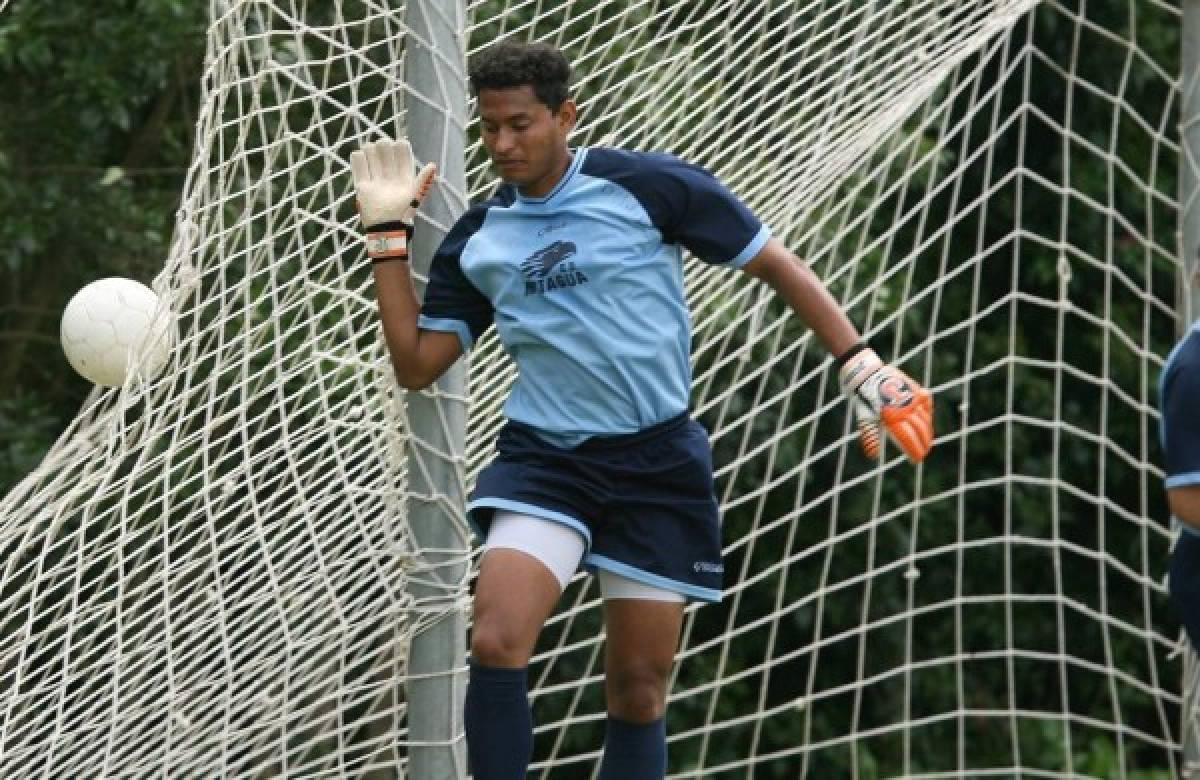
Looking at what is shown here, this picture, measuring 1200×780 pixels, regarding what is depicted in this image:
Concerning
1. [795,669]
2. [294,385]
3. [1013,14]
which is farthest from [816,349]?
[294,385]

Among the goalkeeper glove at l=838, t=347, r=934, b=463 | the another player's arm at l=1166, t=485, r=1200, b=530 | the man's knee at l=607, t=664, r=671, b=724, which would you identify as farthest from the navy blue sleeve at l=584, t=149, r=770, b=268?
the another player's arm at l=1166, t=485, r=1200, b=530

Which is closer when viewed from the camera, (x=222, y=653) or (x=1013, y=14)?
(x=222, y=653)

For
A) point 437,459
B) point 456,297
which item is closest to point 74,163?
point 437,459

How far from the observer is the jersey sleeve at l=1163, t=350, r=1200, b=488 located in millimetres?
3121

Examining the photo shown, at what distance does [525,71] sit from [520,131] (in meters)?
0.09

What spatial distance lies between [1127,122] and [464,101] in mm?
4112

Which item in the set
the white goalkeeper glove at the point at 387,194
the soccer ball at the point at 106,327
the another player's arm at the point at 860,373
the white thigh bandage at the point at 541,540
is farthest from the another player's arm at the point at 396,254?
the soccer ball at the point at 106,327

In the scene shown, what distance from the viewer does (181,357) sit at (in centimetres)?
404

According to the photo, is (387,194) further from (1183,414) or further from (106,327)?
(1183,414)

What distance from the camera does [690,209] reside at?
11.6 ft

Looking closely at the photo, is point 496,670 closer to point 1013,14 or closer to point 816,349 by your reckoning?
point 1013,14

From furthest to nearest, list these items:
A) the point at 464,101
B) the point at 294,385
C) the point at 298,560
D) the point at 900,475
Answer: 1. the point at 900,475
2. the point at 294,385
3. the point at 298,560
4. the point at 464,101

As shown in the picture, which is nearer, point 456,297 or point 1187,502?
point 1187,502

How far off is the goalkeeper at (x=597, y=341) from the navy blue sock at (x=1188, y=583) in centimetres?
41
